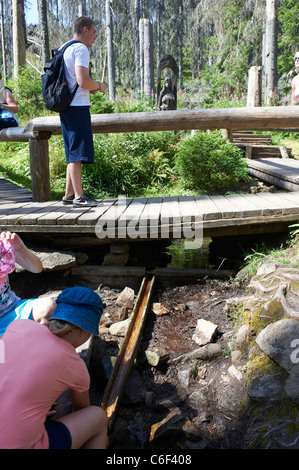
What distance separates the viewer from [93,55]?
40.9 metres

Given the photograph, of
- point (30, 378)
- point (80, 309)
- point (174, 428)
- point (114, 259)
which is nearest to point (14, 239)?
point (80, 309)

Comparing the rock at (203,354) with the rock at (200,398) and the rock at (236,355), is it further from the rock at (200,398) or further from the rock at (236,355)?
the rock at (200,398)

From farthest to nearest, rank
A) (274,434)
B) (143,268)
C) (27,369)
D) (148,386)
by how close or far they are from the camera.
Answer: (143,268)
(148,386)
(274,434)
(27,369)

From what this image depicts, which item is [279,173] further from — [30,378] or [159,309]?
[30,378]

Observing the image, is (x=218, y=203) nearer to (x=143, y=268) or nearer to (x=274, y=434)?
(x=143, y=268)

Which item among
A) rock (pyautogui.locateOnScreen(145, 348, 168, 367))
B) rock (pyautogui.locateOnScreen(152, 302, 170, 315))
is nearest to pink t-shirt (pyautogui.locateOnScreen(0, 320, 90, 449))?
rock (pyautogui.locateOnScreen(145, 348, 168, 367))

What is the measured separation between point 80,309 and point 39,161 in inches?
131

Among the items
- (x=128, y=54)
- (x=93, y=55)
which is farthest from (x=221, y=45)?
(x=93, y=55)


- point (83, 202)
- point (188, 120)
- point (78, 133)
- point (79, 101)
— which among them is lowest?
point (83, 202)

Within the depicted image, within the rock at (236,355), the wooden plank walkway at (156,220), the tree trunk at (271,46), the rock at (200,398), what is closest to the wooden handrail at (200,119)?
the wooden plank walkway at (156,220)

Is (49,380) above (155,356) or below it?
above

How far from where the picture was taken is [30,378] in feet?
5.23

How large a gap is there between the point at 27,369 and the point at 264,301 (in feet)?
6.51
